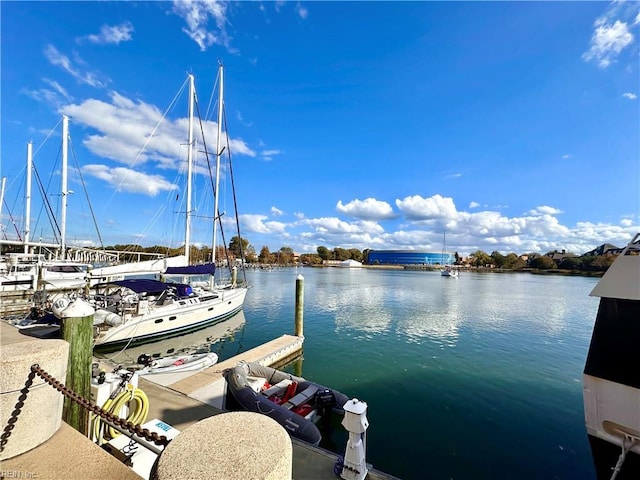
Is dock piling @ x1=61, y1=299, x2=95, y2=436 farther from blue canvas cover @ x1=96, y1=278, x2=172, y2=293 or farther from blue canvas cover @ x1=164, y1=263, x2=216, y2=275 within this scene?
blue canvas cover @ x1=164, y1=263, x2=216, y2=275

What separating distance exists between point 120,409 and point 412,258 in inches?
7177

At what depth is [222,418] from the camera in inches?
86.7

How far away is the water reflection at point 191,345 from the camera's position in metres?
13.6

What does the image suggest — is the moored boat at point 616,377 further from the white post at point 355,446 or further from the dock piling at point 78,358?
the dock piling at point 78,358

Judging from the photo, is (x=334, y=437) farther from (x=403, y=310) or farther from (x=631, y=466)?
(x=403, y=310)

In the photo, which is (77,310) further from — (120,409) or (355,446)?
(355,446)

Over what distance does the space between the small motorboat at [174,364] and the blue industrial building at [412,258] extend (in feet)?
569

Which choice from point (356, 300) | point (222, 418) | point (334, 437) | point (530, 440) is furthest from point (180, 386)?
point (356, 300)

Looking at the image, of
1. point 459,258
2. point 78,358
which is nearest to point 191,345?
point 78,358

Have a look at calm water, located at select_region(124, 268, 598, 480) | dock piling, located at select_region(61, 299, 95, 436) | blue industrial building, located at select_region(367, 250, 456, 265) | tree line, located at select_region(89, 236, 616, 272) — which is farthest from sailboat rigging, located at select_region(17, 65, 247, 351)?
blue industrial building, located at select_region(367, 250, 456, 265)

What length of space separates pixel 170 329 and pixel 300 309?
278 inches

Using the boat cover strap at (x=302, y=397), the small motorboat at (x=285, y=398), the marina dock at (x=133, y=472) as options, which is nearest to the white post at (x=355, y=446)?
the marina dock at (x=133, y=472)

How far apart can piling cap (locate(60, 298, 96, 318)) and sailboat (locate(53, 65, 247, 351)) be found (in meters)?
8.93

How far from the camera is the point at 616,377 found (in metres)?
5.91
